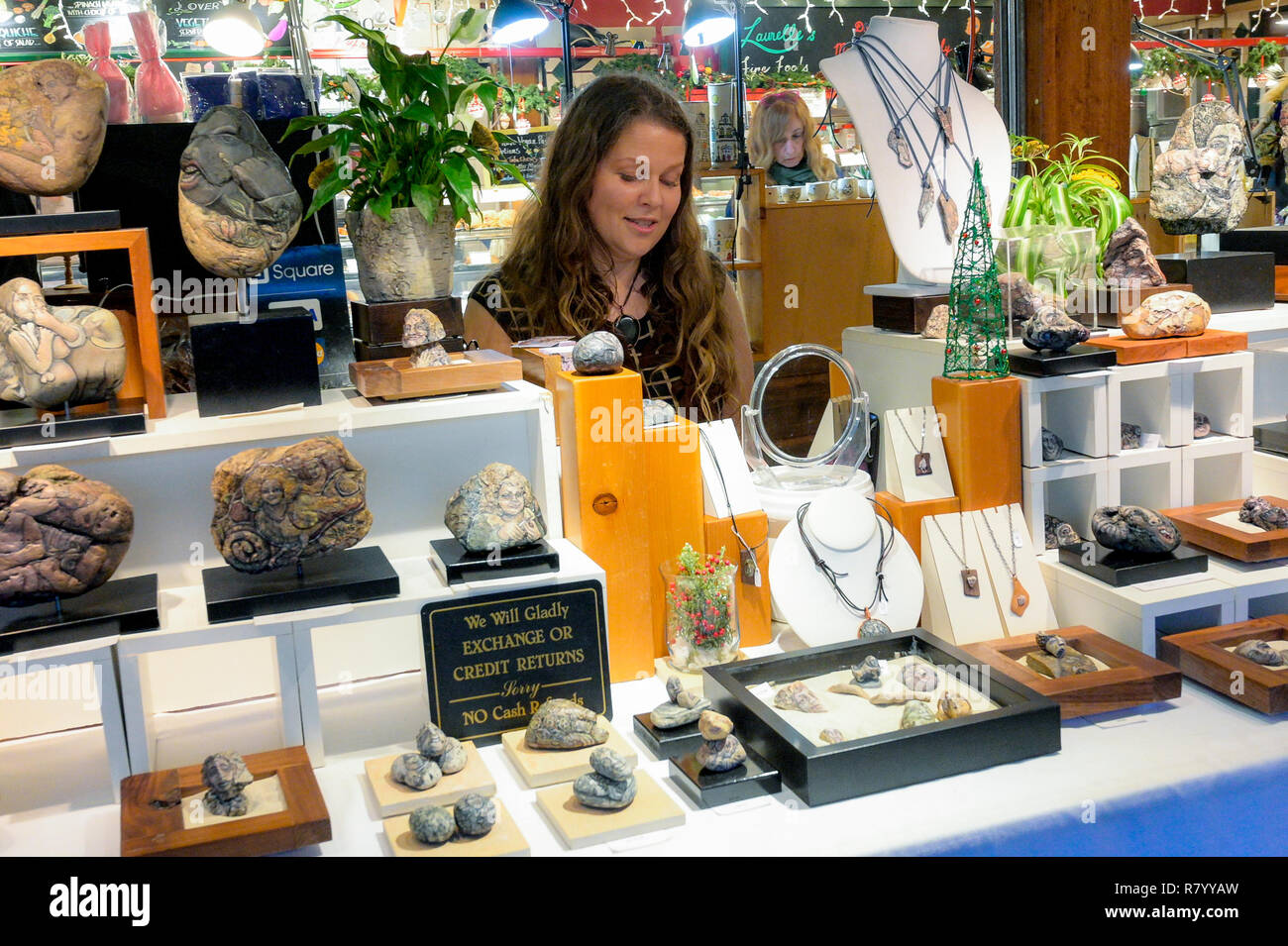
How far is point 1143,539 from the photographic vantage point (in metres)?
1.90

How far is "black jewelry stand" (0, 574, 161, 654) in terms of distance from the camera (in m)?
1.47

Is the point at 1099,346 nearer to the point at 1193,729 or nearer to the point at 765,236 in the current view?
the point at 1193,729

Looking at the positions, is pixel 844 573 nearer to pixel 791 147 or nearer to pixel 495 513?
pixel 495 513

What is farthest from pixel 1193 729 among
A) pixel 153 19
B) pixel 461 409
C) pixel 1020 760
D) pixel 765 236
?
pixel 765 236

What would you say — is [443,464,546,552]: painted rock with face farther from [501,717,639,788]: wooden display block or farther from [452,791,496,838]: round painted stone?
[452,791,496,838]: round painted stone

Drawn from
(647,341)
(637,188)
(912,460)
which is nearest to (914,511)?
(912,460)

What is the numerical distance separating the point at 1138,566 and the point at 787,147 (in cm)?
297

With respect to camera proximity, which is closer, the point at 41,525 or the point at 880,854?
the point at 880,854

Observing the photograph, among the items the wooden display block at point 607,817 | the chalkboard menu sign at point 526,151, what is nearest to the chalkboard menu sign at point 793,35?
the chalkboard menu sign at point 526,151

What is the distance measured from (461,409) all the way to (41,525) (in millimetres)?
597

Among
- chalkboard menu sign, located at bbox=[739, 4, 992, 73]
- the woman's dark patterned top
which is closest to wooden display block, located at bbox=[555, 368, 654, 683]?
the woman's dark patterned top

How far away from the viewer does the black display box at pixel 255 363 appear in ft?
5.58

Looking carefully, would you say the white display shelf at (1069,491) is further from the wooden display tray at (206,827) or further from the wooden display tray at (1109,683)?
the wooden display tray at (206,827)

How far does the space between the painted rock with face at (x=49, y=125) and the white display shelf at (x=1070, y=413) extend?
151cm
